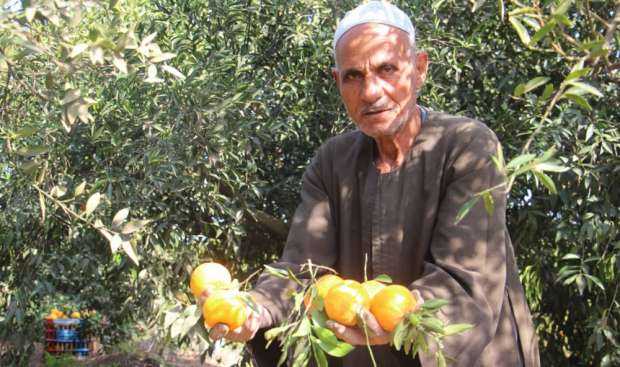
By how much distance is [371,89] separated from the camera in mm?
1980

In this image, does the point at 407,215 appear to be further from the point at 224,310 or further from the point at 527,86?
the point at 527,86

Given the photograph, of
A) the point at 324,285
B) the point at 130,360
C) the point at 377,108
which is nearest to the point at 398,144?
the point at 377,108

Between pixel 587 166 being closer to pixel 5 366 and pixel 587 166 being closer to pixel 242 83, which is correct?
pixel 242 83

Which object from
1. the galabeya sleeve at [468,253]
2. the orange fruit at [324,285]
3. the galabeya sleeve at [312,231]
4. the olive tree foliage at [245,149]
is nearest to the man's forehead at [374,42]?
the galabeya sleeve at [468,253]

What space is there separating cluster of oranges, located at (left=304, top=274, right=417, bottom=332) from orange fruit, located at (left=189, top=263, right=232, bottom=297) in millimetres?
280

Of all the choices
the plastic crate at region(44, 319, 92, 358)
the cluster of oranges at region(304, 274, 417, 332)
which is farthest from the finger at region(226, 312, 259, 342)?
the plastic crate at region(44, 319, 92, 358)

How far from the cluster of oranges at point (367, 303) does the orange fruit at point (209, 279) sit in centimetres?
28

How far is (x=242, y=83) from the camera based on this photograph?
3514 mm

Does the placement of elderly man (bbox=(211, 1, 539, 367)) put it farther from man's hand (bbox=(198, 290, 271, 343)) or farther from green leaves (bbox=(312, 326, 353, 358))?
green leaves (bbox=(312, 326, 353, 358))

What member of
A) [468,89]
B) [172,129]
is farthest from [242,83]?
[468,89]

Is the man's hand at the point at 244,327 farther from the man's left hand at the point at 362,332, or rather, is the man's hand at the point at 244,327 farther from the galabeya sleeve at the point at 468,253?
the galabeya sleeve at the point at 468,253

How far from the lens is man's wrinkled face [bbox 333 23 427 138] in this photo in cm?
199

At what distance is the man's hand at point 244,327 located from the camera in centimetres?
172

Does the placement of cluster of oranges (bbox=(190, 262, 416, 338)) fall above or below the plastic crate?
above
